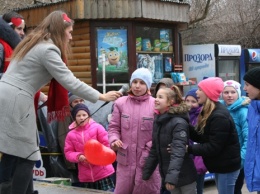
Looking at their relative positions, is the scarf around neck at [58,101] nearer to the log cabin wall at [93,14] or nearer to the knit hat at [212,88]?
the knit hat at [212,88]

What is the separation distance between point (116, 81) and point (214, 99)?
245 inches

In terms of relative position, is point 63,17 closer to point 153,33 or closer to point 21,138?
point 21,138

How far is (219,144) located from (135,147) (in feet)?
2.73

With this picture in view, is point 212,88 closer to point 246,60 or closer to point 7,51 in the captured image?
point 7,51

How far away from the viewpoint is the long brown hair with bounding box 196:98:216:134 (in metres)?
4.73

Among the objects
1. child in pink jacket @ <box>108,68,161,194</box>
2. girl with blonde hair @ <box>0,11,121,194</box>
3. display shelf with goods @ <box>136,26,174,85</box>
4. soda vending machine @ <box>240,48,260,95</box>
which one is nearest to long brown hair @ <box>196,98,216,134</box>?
child in pink jacket @ <box>108,68,161,194</box>

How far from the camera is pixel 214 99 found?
4.86 m

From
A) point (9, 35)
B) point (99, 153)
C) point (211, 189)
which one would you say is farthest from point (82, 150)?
point (211, 189)

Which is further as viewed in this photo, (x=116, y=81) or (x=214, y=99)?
(x=116, y=81)

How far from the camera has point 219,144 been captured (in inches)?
181

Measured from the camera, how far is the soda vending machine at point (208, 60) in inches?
503

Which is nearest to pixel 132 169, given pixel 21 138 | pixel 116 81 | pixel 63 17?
pixel 21 138

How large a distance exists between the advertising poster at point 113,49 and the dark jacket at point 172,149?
6286mm

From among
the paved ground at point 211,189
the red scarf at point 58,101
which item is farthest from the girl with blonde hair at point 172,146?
the paved ground at point 211,189
